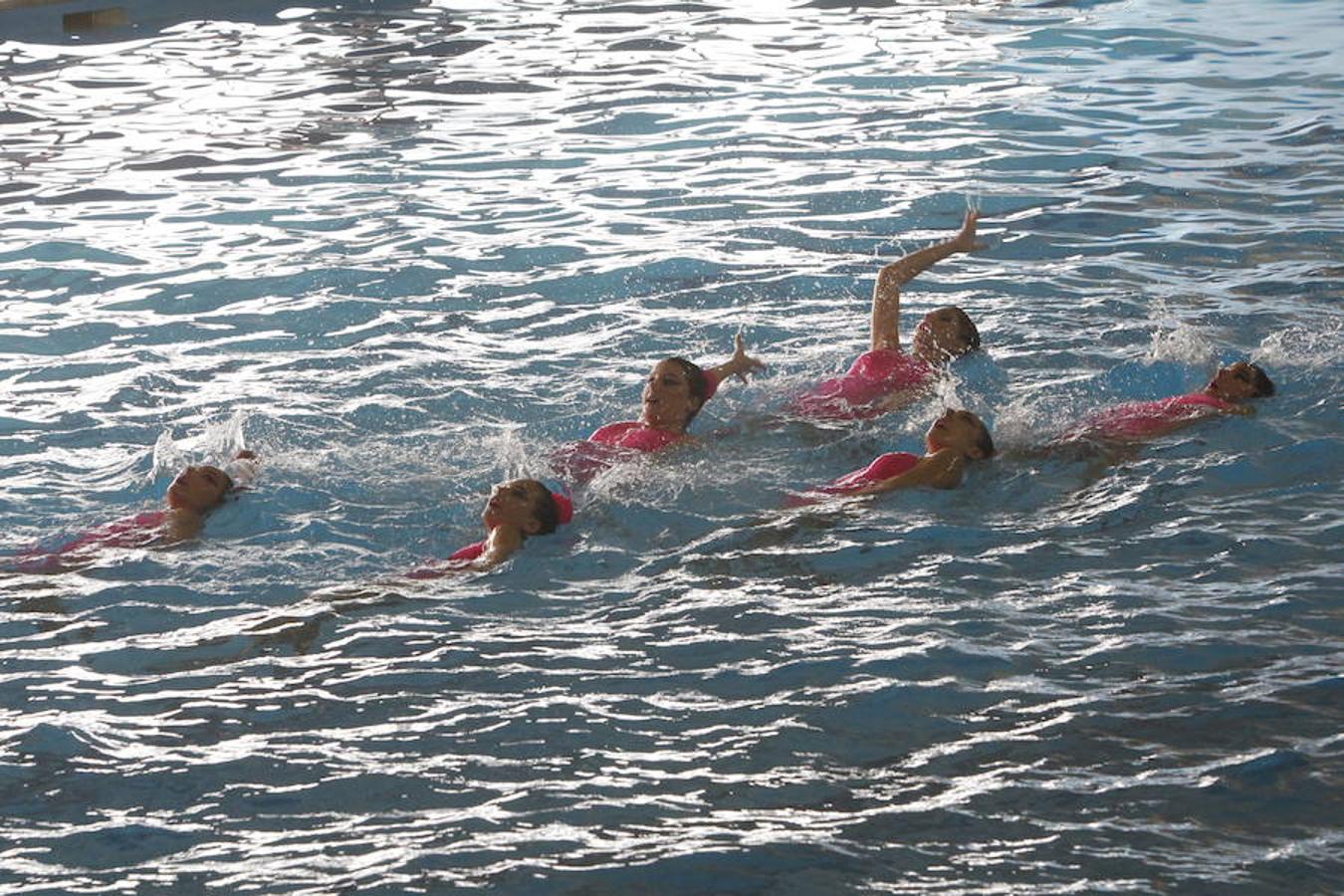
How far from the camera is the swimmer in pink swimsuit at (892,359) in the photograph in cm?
817

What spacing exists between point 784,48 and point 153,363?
29.9ft

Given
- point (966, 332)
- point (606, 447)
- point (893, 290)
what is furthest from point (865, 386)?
point (606, 447)

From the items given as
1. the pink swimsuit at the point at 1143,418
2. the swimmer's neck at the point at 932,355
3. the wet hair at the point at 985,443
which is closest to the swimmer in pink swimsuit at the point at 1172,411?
the pink swimsuit at the point at 1143,418

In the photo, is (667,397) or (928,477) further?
(667,397)

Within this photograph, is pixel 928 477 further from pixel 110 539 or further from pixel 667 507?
pixel 110 539

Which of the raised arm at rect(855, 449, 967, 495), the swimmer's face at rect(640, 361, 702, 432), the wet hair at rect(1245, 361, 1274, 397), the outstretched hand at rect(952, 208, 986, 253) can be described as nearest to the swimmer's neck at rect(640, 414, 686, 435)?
the swimmer's face at rect(640, 361, 702, 432)

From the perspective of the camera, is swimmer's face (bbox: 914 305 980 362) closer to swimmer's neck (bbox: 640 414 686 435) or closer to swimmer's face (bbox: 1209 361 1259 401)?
swimmer's face (bbox: 1209 361 1259 401)

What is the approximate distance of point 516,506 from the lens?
667 centimetres

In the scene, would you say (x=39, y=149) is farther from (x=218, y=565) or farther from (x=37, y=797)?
(x=37, y=797)

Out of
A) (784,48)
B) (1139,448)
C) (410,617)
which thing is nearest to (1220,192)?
(1139,448)

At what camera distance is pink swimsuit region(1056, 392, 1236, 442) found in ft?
24.8

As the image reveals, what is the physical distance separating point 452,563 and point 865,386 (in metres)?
2.48

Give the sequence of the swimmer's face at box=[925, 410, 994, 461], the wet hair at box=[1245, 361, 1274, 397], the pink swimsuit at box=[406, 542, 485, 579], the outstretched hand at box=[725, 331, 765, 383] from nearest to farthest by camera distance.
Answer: the pink swimsuit at box=[406, 542, 485, 579], the swimmer's face at box=[925, 410, 994, 461], the wet hair at box=[1245, 361, 1274, 397], the outstretched hand at box=[725, 331, 765, 383]

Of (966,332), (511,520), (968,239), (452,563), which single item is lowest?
(452,563)
